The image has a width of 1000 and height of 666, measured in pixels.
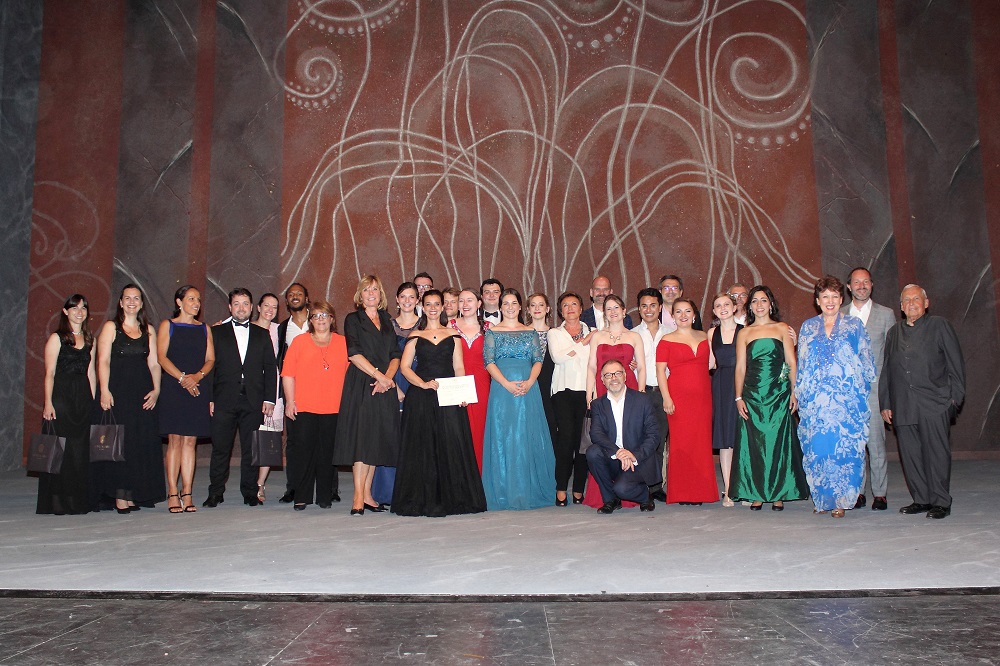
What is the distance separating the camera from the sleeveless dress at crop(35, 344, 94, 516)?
16.4 ft

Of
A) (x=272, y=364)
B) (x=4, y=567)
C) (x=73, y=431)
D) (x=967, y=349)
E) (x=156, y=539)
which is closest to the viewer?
(x=4, y=567)

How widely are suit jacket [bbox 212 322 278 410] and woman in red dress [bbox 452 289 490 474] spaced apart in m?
1.31

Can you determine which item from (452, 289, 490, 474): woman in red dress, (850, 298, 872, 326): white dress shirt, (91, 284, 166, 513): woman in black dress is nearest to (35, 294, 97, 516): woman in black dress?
(91, 284, 166, 513): woman in black dress

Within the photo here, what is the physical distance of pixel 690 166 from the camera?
27.0 feet

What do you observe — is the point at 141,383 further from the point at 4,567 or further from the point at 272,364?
the point at 4,567

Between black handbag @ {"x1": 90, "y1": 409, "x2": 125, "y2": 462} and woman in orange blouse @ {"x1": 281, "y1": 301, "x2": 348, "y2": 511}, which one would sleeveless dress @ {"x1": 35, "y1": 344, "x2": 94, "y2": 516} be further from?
woman in orange blouse @ {"x1": 281, "y1": 301, "x2": 348, "y2": 511}

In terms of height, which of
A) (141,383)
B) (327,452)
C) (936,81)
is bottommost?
(327,452)

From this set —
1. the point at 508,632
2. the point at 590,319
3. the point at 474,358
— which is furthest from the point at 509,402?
the point at 508,632

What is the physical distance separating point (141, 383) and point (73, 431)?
49 centimetres

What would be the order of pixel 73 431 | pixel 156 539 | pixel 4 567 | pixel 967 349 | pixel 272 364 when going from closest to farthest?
pixel 4 567 < pixel 156 539 < pixel 73 431 < pixel 272 364 < pixel 967 349

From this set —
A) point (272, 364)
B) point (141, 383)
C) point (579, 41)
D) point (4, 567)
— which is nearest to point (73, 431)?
point (141, 383)

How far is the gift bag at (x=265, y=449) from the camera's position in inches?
209

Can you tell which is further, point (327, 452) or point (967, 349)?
point (967, 349)

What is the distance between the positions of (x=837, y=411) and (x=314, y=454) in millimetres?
3251
